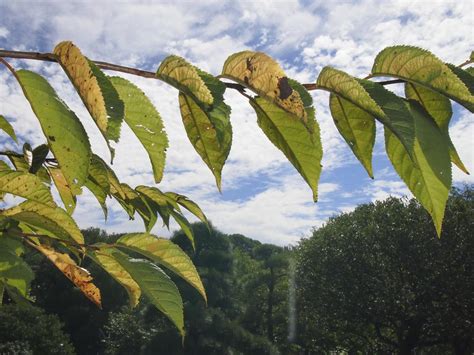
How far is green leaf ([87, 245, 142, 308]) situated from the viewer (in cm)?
103

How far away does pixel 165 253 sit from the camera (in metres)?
1.02

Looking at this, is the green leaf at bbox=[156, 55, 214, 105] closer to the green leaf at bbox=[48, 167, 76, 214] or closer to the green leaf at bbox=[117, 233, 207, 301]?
the green leaf at bbox=[117, 233, 207, 301]

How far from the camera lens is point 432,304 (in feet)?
65.5

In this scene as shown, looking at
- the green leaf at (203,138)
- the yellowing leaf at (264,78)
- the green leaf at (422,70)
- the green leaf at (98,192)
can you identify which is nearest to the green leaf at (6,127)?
the green leaf at (98,192)

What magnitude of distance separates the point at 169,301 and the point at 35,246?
0.40 meters

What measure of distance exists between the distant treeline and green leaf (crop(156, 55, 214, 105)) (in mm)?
17289

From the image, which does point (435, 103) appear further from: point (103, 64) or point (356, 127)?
point (103, 64)

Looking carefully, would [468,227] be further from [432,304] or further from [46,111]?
[46,111]

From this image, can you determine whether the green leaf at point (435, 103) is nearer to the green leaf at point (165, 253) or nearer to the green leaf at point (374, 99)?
the green leaf at point (374, 99)

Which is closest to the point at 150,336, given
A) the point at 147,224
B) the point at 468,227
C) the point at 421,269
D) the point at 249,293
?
the point at 249,293

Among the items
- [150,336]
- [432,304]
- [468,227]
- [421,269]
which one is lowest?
[150,336]

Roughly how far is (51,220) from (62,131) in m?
0.45

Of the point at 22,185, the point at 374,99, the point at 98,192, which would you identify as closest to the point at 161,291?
the point at 22,185

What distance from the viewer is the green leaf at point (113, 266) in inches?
40.6
